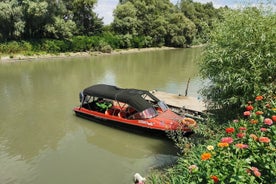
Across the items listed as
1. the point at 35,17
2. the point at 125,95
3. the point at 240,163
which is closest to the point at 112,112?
the point at 125,95

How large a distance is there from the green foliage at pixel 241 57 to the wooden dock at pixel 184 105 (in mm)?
4981

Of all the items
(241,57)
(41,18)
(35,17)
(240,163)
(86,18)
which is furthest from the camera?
(86,18)

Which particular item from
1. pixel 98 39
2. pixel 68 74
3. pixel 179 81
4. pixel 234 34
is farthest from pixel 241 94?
pixel 98 39

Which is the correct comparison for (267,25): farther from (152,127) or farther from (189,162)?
(152,127)

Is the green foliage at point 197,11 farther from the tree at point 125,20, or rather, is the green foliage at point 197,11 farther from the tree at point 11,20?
the tree at point 11,20

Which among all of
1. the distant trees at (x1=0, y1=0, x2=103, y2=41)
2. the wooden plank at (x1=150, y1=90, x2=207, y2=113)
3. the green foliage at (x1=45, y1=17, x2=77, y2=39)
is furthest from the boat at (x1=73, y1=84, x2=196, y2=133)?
the green foliage at (x1=45, y1=17, x2=77, y2=39)

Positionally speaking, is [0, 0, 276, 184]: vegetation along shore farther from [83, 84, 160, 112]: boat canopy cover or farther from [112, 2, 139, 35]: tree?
[112, 2, 139, 35]: tree

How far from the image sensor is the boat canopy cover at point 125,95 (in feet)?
41.3

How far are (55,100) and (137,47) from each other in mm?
38095

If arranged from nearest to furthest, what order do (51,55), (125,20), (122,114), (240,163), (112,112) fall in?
(240,163)
(122,114)
(112,112)
(51,55)
(125,20)

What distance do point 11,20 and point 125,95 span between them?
32990 mm

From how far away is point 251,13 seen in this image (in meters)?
8.68

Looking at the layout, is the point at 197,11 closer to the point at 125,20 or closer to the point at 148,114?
the point at 125,20

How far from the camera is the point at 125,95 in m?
13.0
